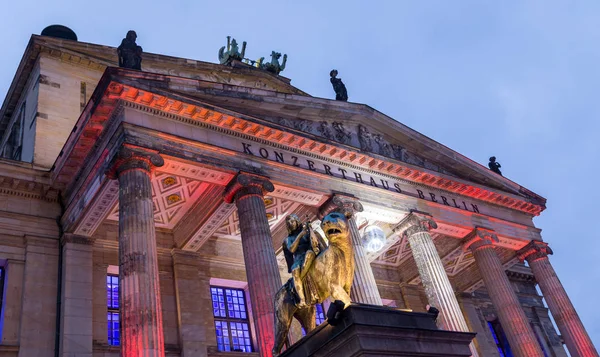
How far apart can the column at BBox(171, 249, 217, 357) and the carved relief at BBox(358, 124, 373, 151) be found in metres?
7.99

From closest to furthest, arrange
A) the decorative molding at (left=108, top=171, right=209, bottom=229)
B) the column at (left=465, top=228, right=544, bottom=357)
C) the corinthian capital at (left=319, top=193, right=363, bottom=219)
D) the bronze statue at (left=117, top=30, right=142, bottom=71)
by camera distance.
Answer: the bronze statue at (left=117, top=30, right=142, bottom=71) → the decorative molding at (left=108, top=171, right=209, bottom=229) → the corinthian capital at (left=319, top=193, right=363, bottom=219) → the column at (left=465, top=228, right=544, bottom=357)

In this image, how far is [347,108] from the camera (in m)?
23.9

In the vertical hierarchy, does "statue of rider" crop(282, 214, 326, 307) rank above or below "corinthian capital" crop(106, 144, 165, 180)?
below

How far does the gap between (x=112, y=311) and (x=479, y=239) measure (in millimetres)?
15219

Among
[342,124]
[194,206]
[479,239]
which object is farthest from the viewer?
[479,239]

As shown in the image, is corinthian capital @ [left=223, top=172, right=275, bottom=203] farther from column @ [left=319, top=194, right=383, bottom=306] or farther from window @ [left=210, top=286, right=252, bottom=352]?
window @ [left=210, top=286, right=252, bottom=352]

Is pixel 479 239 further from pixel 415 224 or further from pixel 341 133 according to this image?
pixel 341 133

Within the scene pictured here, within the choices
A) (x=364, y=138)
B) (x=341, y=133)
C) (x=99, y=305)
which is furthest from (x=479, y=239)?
(x=99, y=305)

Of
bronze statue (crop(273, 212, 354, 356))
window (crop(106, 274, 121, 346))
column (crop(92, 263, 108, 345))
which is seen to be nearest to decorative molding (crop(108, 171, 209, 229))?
column (crop(92, 263, 108, 345))

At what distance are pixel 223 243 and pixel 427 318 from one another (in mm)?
15938

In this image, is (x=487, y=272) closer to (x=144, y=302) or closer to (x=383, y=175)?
(x=383, y=175)

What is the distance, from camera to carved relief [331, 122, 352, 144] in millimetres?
23062

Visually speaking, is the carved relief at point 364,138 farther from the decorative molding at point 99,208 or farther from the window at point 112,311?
the window at point 112,311

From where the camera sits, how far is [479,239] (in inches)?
985
